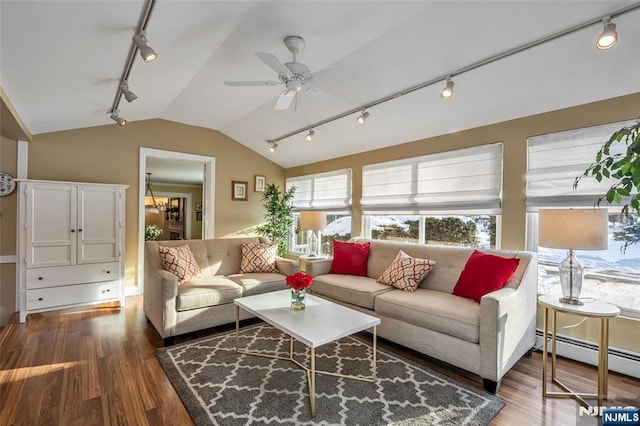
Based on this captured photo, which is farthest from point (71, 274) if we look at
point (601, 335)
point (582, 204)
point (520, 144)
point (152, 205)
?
point (152, 205)

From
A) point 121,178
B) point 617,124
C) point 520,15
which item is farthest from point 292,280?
point 121,178

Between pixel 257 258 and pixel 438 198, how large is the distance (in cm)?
242

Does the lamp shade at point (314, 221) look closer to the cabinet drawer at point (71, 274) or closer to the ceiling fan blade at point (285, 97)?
the ceiling fan blade at point (285, 97)

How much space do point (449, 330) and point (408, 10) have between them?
2.44 meters

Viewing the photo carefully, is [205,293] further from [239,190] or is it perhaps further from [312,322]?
[239,190]

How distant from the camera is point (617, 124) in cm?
257

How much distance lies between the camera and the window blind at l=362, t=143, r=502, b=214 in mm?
3398

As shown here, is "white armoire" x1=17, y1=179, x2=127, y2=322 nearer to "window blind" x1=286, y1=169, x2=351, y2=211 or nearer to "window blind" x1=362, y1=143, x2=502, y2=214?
"window blind" x1=286, y1=169, x2=351, y2=211

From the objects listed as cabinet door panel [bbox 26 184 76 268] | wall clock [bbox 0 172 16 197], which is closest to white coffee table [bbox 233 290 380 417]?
cabinet door panel [bbox 26 184 76 268]

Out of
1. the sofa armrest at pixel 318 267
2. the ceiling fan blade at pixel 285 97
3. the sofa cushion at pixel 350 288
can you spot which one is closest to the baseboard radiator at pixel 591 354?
the sofa cushion at pixel 350 288

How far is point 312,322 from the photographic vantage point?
7.41ft

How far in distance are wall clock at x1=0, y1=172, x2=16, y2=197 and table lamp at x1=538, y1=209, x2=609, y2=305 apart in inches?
216

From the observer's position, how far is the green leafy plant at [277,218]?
572 centimetres

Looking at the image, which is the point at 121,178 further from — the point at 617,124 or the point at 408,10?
the point at 617,124
